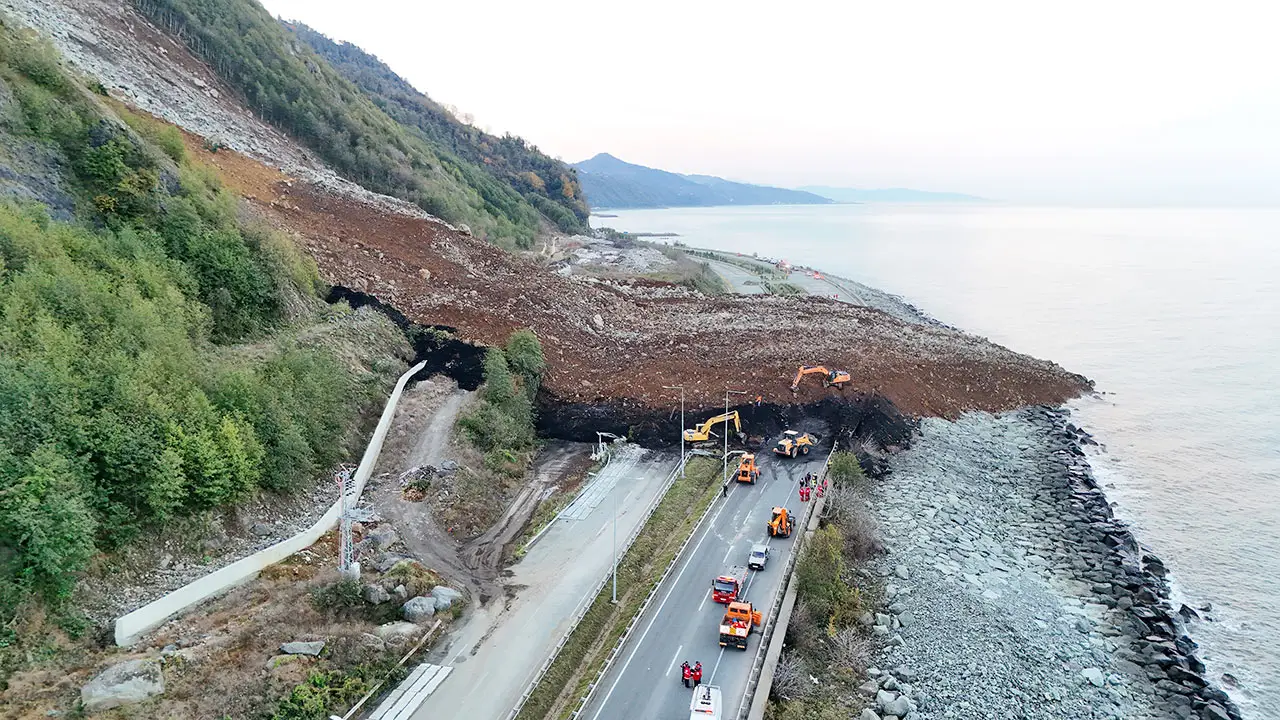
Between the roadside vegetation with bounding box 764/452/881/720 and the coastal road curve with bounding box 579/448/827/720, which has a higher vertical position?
the coastal road curve with bounding box 579/448/827/720

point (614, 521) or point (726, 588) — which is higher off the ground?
point (614, 521)

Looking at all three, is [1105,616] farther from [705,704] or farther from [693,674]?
[705,704]

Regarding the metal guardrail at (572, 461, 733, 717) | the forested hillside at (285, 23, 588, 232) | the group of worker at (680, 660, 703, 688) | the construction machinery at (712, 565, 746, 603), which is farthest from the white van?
the forested hillside at (285, 23, 588, 232)

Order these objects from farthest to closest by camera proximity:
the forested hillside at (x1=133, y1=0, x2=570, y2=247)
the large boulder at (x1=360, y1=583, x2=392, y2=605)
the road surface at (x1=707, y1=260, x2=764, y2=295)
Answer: the road surface at (x1=707, y1=260, x2=764, y2=295) → the forested hillside at (x1=133, y1=0, x2=570, y2=247) → the large boulder at (x1=360, y1=583, x2=392, y2=605)

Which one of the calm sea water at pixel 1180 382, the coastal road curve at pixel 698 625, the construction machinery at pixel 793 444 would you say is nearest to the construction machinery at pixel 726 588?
the coastal road curve at pixel 698 625

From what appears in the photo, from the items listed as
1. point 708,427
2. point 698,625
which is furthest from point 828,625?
point 708,427

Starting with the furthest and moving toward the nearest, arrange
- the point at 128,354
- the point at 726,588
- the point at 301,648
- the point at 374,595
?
the point at 726,588
the point at 128,354
the point at 374,595
the point at 301,648

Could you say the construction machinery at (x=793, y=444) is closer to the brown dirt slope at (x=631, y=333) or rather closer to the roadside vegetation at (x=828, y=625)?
the brown dirt slope at (x=631, y=333)

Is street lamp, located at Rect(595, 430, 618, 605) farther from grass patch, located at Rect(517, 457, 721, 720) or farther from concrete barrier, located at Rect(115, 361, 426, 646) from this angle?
concrete barrier, located at Rect(115, 361, 426, 646)
